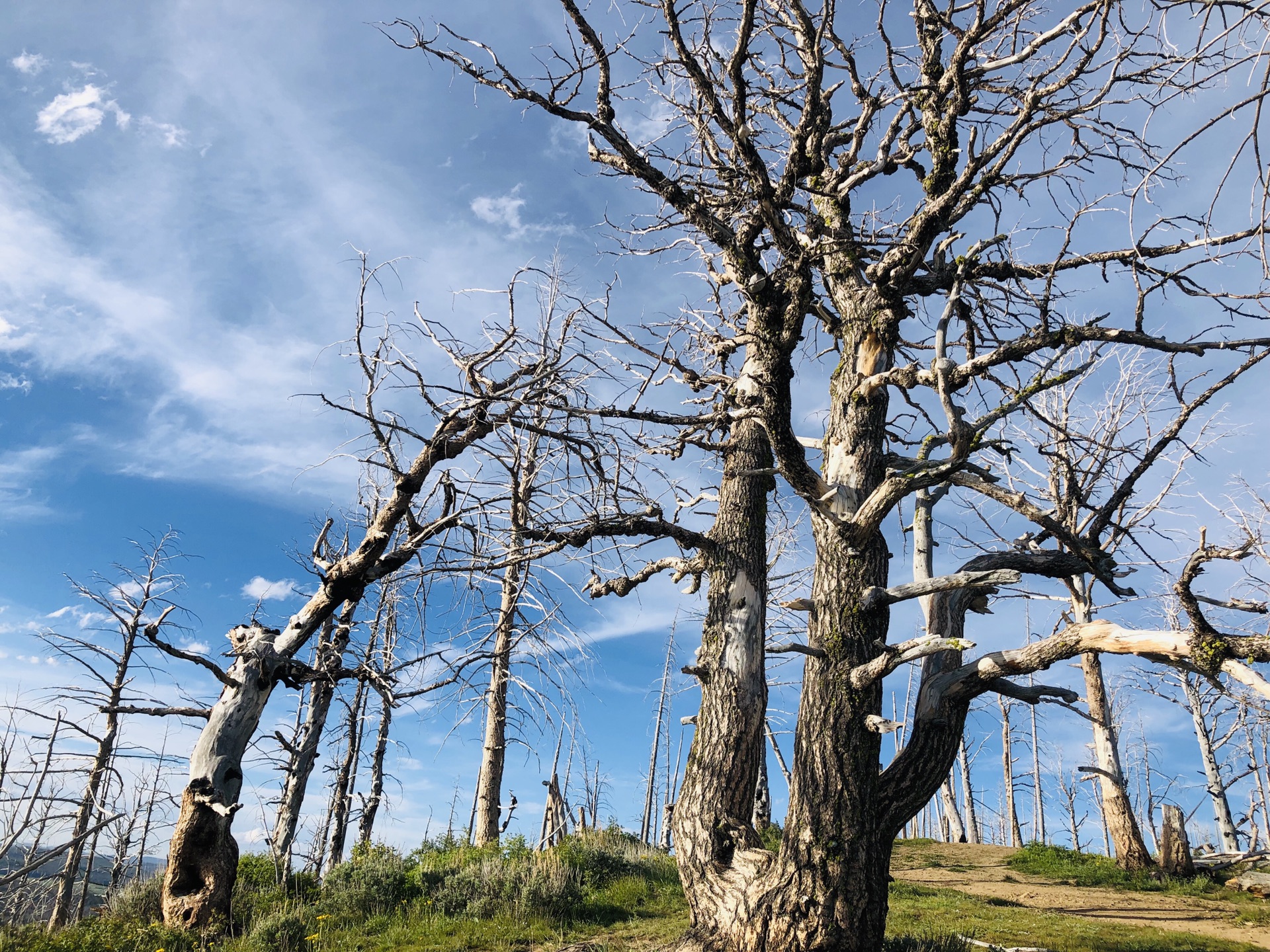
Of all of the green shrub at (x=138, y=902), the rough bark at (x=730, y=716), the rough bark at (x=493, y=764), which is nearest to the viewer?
the rough bark at (x=730, y=716)

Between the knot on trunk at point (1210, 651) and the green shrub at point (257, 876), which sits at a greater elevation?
the knot on trunk at point (1210, 651)

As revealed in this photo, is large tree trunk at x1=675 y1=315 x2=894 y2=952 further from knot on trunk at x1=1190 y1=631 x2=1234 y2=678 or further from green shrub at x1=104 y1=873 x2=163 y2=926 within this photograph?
green shrub at x1=104 y1=873 x2=163 y2=926

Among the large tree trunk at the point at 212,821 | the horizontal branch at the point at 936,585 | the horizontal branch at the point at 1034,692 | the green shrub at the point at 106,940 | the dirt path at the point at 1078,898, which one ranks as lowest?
the dirt path at the point at 1078,898

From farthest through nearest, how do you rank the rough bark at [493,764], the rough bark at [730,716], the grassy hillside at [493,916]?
the rough bark at [493,764], the grassy hillside at [493,916], the rough bark at [730,716]

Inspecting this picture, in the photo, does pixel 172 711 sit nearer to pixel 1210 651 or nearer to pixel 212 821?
pixel 212 821

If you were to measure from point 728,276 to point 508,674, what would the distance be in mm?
7077

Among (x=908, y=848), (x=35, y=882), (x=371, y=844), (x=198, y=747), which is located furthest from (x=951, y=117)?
(x=908, y=848)

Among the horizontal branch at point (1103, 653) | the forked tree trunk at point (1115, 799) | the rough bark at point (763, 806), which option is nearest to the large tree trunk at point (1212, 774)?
the forked tree trunk at point (1115, 799)

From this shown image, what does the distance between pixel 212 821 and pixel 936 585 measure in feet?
23.3

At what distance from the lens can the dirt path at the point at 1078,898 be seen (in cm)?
1009

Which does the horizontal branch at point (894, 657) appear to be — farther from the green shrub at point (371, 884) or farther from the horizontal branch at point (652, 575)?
the green shrub at point (371, 884)

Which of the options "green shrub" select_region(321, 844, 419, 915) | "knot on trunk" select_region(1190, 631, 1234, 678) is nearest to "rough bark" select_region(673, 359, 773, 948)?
"knot on trunk" select_region(1190, 631, 1234, 678)

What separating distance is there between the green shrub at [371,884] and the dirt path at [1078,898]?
8.72 m

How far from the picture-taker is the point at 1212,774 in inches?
783
